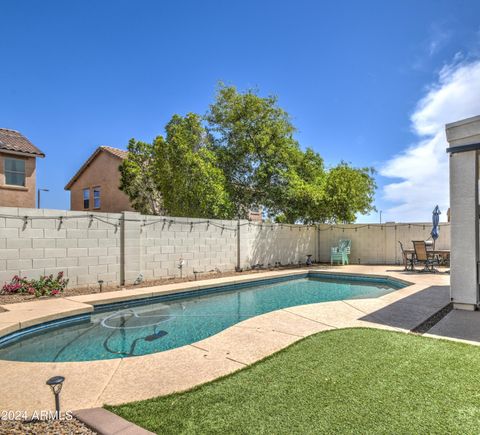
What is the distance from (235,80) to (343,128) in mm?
6282

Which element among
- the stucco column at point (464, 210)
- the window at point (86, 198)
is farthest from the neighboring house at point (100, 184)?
the stucco column at point (464, 210)

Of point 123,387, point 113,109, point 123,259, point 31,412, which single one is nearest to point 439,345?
point 123,387

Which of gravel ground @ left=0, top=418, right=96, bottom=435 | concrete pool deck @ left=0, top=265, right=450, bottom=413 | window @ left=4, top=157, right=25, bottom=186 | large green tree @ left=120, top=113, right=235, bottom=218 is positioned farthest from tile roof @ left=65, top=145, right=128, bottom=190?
gravel ground @ left=0, top=418, right=96, bottom=435

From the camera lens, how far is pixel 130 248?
952 cm

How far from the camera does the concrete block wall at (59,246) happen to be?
7387 mm

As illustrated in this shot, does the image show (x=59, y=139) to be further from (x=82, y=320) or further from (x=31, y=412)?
(x=31, y=412)

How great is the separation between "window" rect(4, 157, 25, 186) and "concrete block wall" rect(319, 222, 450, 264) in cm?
1456

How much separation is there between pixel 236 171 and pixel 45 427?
15.8m

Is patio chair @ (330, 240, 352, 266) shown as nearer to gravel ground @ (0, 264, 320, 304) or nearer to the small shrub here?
gravel ground @ (0, 264, 320, 304)

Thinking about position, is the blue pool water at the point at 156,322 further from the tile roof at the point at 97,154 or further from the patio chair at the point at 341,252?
the tile roof at the point at 97,154

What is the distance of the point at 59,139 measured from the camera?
1483 cm

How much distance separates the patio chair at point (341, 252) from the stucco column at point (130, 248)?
9.40 m

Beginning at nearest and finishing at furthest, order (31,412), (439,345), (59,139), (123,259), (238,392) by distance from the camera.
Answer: (31,412), (238,392), (439,345), (123,259), (59,139)

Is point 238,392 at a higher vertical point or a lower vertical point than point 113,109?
lower
